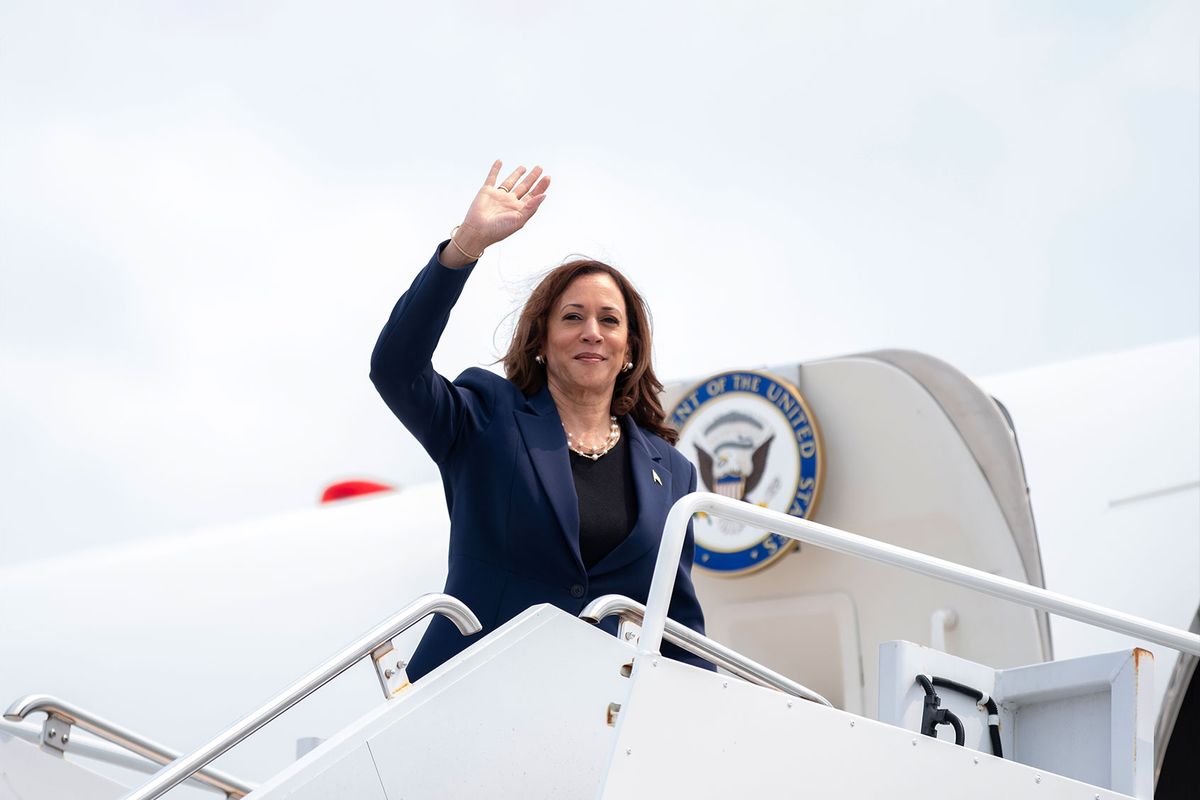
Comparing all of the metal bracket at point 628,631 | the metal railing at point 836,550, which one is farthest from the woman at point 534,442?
the metal railing at point 836,550

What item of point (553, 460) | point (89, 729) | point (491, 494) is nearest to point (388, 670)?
point (491, 494)

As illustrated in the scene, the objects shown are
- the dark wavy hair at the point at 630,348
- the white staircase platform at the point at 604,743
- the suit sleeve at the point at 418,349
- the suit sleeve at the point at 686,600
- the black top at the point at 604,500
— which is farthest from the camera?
the dark wavy hair at the point at 630,348

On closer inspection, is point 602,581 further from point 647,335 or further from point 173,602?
point 173,602

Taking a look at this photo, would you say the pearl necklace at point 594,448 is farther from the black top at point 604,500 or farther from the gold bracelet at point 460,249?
the gold bracelet at point 460,249

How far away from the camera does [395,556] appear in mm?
8195

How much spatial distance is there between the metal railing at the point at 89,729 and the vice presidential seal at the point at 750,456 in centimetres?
309

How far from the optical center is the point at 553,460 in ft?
12.0

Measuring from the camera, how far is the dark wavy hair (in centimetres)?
396

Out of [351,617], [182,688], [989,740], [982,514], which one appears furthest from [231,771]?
[989,740]

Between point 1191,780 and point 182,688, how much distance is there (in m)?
5.57

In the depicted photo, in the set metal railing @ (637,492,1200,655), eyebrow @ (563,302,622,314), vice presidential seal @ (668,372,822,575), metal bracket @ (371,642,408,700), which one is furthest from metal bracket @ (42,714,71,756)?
vice presidential seal @ (668,372,822,575)

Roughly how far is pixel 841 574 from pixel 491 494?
3795 mm

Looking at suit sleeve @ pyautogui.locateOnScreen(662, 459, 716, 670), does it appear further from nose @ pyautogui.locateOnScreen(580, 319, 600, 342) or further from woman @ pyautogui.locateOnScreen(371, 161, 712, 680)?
nose @ pyautogui.locateOnScreen(580, 319, 600, 342)

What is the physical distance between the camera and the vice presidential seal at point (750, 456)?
696 cm
